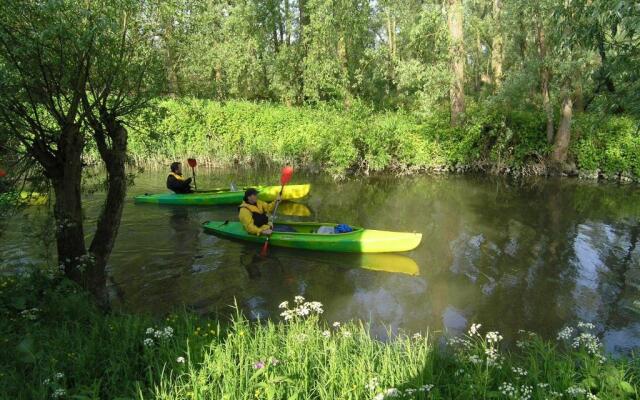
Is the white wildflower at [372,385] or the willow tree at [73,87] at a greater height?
the willow tree at [73,87]

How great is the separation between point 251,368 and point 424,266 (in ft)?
17.4

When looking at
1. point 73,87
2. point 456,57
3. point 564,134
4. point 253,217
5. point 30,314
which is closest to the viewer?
point 30,314

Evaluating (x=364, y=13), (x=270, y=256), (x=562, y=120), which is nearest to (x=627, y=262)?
(x=270, y=256)

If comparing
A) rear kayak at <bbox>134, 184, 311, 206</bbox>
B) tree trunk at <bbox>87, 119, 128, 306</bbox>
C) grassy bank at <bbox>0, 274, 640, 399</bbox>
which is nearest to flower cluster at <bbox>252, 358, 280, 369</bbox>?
grassy bank at <bbox>0, 274, 640, 399</bbox>

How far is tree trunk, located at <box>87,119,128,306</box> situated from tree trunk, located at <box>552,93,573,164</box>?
1393 cm

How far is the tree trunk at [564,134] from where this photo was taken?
49.6 ft

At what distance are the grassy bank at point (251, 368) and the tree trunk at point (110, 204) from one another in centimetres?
134

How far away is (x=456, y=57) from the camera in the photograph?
16438mm

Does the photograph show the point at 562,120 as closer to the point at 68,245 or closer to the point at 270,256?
the point at 270,256

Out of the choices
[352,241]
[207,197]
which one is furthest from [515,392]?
[207,197]

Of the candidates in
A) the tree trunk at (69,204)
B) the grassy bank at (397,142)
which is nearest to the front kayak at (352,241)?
the tree trunk at (69,204)

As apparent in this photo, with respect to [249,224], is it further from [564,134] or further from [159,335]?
[564,134]

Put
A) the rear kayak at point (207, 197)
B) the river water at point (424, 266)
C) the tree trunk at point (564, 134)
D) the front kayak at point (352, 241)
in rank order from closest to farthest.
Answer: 1. the river water at point (424, 266)
2. the front kayak at point (352, 241)
3. the rear kayak at point (207, 197)
4. the tree trunk at point (564, 134)

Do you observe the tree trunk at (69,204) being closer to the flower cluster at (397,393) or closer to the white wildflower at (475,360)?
the flower cluster at (397,393)
